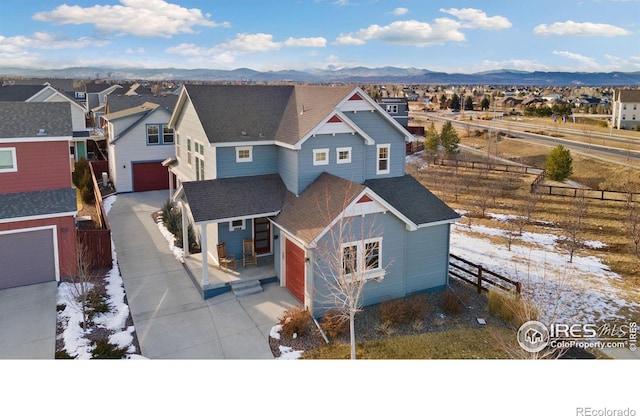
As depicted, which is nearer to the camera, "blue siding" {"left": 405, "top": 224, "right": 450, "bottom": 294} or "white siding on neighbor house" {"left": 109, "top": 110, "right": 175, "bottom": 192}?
"blue siding" {"left": 405, "top": 224, "right": 450, "bottom": 294}

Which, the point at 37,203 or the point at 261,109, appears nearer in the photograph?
the point at 37,203

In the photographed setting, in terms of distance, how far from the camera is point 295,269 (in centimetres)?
1263

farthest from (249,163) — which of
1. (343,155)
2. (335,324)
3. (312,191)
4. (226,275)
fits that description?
(335,324)

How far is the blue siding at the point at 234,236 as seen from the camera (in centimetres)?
1448

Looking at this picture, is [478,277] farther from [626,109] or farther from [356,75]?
[626,109]

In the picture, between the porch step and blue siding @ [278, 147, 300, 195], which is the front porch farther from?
blue siding @ [278, 147, 300, 195]

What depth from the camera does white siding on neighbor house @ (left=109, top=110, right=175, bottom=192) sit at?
79.7ft

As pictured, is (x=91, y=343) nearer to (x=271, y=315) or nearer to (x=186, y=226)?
(x=271, y=315)

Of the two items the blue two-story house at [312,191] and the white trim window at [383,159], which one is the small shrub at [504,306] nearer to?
the blue two-story house at [312,191]

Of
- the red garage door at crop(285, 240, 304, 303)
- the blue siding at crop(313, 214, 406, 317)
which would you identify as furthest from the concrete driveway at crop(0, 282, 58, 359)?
the blue siding at crop(313, 214, 406, 317)

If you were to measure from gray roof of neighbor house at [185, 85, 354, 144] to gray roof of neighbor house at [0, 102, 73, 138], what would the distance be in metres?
3.67

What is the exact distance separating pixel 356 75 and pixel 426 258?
17.4 ft

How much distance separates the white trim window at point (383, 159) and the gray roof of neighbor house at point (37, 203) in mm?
8805
